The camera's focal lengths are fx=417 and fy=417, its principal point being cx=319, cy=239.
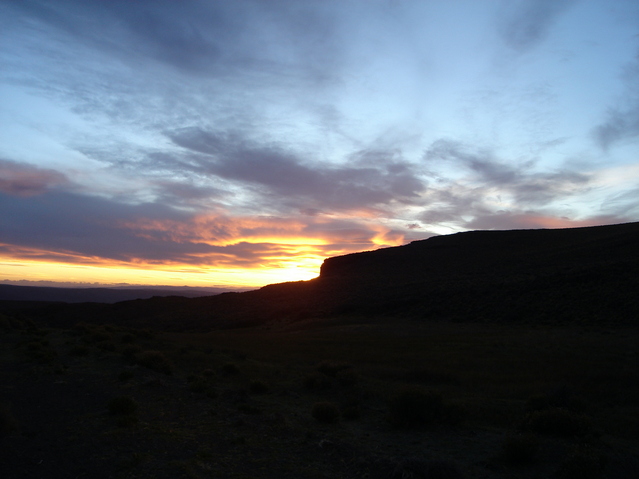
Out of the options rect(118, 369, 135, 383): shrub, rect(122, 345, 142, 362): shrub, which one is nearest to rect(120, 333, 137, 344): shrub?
rect(122, 345, 142, 362): shrub

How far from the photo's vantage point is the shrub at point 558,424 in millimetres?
8289

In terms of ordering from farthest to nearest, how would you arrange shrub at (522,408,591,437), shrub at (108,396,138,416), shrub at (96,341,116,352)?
1. shrub at (96,341,116,352)
2. shrub at (108,396,138,416)
3. shrub at (522,408,591,437)

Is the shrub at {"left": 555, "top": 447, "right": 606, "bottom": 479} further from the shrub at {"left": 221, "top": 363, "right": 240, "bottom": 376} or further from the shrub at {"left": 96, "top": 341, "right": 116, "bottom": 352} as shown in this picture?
the shrub at {"left": 96, "top": 341, "right": 116, "bottom": 352}

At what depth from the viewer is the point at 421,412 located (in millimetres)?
9539

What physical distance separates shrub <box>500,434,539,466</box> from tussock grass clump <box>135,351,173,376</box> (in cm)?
1124

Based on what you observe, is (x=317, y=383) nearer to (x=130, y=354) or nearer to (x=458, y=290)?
(x=130, y=354)

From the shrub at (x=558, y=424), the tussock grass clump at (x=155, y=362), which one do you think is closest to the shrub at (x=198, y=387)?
the tussock grass clump at (x=155, y=362)

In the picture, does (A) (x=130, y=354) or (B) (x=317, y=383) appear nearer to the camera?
(B) (x=317, y=383)

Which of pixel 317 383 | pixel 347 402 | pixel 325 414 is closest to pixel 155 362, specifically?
pixel 317 383

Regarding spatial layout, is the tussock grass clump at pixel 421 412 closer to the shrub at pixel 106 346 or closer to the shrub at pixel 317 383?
the shrub at pixel 317 383

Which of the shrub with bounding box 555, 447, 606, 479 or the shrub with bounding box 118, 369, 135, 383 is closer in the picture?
the shrub with bounding box 555, 447, 606, 479

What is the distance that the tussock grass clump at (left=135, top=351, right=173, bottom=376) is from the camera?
580 inches

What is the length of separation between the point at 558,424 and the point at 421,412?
2.74 metres

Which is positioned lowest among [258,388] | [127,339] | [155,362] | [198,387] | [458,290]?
[258,388]
